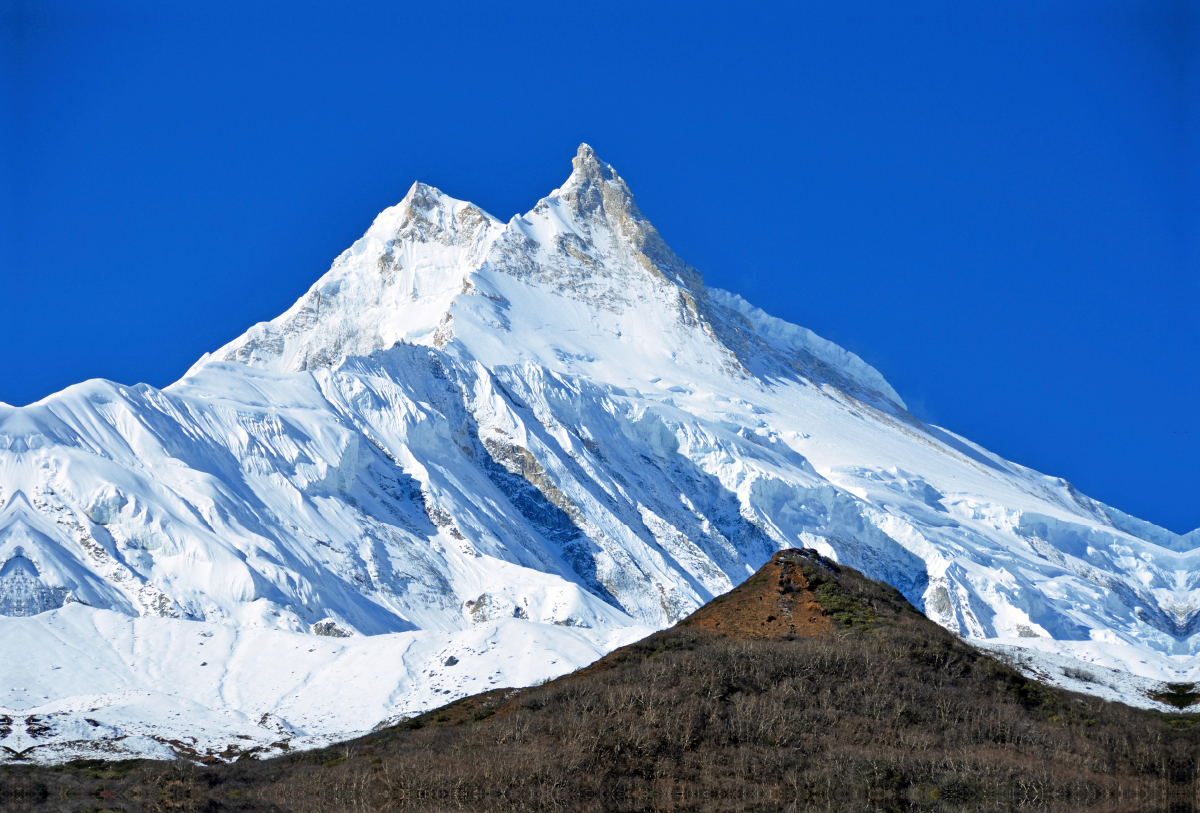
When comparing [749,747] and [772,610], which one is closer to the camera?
[749,747]

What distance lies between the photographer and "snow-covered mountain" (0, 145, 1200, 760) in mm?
53656

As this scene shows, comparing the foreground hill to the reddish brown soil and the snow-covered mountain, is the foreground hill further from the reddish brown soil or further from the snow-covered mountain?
the snow-covered mountain

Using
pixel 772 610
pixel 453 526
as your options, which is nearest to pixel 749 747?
pixel 772 610

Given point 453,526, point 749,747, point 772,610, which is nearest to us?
point 749,747

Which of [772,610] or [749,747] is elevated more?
[772,610]

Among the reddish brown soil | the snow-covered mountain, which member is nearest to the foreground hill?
the reddish brown soil

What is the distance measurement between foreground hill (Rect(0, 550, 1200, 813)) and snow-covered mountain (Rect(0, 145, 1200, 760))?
10200 mm

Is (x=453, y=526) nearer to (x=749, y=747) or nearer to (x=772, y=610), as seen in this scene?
(x=772, y=610)

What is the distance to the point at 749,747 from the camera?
88.5 feet

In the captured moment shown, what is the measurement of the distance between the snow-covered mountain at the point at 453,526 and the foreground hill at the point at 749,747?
33.5 ft

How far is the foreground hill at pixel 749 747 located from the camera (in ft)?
80.6

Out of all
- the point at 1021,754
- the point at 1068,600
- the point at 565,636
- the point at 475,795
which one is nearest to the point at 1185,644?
the point at 1068,600

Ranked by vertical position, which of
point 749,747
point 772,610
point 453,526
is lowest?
point 749,747

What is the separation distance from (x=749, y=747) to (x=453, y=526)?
93.0 meters
